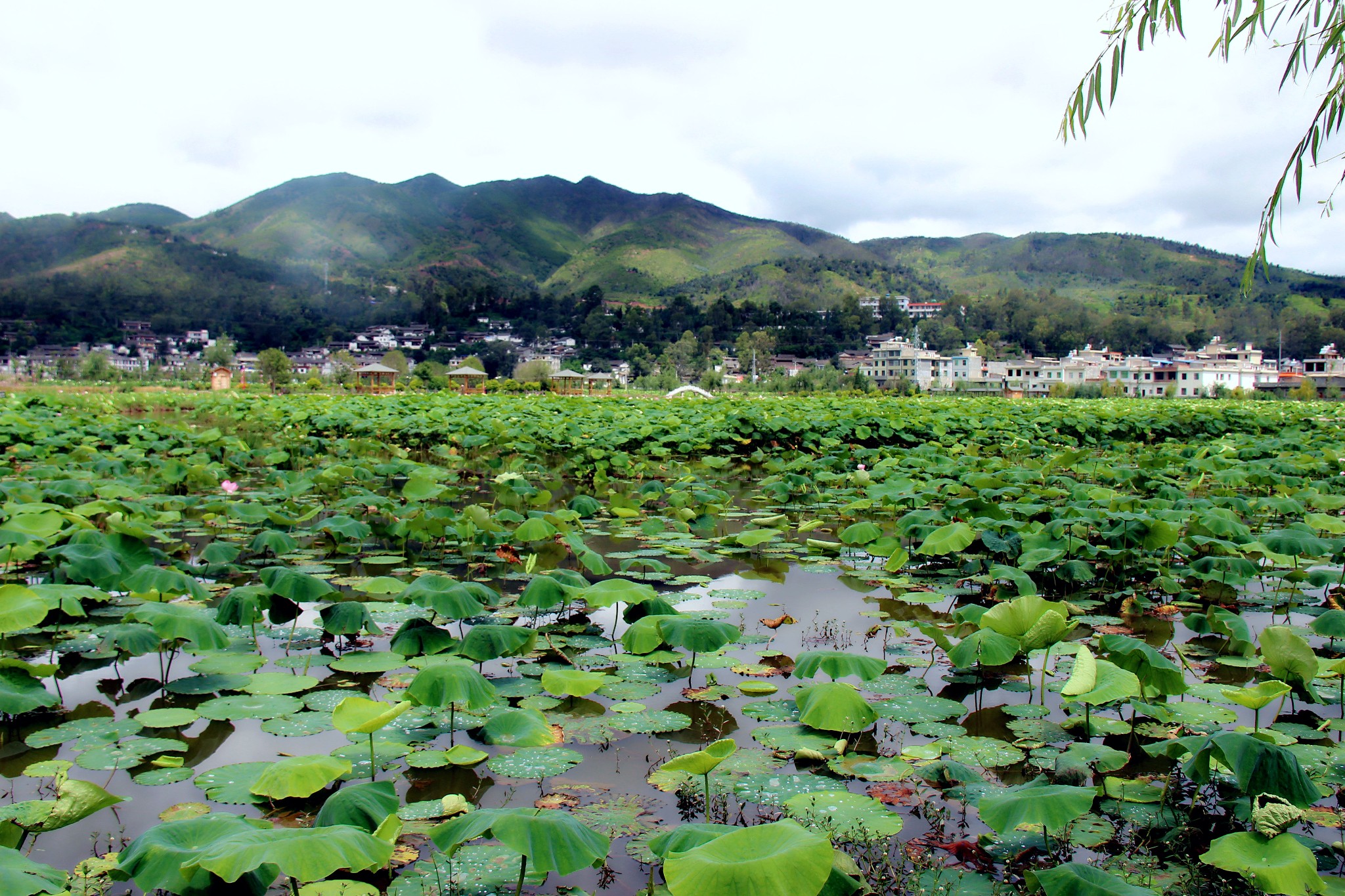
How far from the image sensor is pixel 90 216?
9919 cm

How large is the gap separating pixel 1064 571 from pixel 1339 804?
1890mm

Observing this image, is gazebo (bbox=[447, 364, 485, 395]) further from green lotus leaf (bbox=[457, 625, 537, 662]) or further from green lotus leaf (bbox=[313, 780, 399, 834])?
green lotus leaf (bbox=[313, 780, 399, 834])

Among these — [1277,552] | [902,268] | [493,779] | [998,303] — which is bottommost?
[493,779]

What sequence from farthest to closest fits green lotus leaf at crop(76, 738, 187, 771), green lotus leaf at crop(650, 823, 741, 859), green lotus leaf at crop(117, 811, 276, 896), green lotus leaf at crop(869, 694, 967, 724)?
green lotus leaf at crop(869, 694, 967, 724) < green lotus leaf at crop(76, 738, 187, 771) < green lotus leaf at crop(650, 823, 741, 859) < green lotus leaf at crop(117, 811, 276, 896)

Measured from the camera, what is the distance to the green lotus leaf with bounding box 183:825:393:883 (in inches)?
46.5

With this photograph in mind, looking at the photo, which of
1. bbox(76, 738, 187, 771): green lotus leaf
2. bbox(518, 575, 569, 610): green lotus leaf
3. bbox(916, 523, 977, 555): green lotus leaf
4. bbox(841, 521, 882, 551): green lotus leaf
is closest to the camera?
bbox(76, 738, 187, 771): green lotus leaf

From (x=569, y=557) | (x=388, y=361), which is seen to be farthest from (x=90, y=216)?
(x=569, y=557)

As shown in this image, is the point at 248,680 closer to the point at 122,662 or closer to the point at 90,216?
the point at 122,662

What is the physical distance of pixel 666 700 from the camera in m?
2.63

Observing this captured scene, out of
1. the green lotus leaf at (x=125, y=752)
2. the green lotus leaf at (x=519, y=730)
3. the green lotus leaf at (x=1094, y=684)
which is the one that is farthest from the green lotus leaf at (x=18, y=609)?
the green lotus leaf at (x=1094, y=684)

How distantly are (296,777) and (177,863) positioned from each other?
1.47 feet

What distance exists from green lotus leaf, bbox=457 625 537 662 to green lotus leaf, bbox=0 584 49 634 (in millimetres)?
1232

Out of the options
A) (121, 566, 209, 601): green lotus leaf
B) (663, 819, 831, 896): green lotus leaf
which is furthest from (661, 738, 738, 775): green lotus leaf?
(121, 566, 209, 601): green lotus leaf

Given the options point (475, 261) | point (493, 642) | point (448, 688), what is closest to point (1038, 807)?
point (448, 688)
